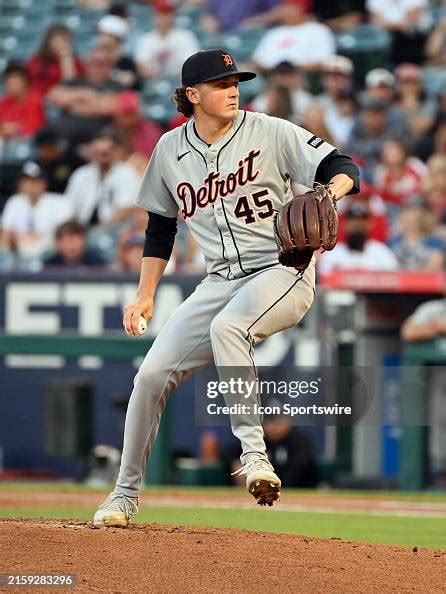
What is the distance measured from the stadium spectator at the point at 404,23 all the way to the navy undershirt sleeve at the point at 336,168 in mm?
8006

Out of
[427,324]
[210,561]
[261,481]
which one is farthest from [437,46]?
[210,561]

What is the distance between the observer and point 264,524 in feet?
23.2

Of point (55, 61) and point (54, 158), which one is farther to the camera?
point (55, 61)

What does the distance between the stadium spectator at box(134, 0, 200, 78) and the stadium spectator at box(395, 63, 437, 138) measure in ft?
7.66

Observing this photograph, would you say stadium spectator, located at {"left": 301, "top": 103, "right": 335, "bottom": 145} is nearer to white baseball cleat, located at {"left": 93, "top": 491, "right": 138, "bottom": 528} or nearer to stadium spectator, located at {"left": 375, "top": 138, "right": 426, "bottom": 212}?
stadium spectator, located at {"left": 375, "top": 138, "right": 426, "bottom": 212}

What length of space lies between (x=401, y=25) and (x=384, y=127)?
1.31 metres

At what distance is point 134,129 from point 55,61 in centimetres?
146

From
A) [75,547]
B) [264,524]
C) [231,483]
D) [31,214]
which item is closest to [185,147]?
[75,547]

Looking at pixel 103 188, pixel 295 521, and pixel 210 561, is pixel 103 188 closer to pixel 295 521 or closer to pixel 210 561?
pixel 295 521

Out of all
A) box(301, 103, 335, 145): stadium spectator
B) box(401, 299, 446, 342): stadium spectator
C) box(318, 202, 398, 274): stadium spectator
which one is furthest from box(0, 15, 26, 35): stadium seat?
box(401, 299, 446, 342): stadium spectator

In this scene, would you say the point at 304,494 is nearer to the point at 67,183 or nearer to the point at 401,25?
the point at 67,183

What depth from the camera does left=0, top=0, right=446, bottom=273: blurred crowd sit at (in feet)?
37.2

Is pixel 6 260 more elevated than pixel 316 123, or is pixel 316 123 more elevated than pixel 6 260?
pixel 316 123

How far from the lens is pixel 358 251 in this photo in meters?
10.8
